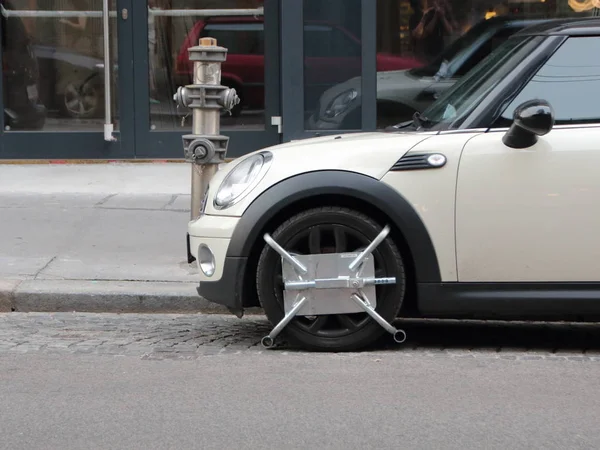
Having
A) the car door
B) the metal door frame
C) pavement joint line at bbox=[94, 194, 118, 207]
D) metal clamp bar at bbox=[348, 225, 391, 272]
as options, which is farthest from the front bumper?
the metal door frame

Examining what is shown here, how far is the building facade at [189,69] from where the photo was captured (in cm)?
1131

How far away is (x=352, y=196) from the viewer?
5348 millimetres

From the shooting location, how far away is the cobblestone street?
564 centimetres

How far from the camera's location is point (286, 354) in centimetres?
554

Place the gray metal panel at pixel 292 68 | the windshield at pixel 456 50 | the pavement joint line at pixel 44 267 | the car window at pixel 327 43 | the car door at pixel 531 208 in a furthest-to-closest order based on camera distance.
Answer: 1. the windshield at pixel 456 50
2. the car window at pixel 327 43
3. the gray metal panel at pixel 292 68
4. the pavement joint line at pixel 44 267
5. the car door at pixel 531 208

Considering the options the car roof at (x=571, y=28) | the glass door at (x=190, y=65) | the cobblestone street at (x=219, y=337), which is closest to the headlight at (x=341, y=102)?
the glass door at (x=190, y=65)

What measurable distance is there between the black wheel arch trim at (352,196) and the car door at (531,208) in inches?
7.3

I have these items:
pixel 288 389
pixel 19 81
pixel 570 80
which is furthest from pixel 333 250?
pixel 19 81

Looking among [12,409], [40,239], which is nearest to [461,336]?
[12,409]

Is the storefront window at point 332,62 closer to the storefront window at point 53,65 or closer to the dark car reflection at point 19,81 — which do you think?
the storefront window at point 53,65

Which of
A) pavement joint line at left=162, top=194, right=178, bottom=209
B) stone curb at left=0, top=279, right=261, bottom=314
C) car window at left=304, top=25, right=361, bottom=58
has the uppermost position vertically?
car window at left=304, top=25, right=361, bottom=58

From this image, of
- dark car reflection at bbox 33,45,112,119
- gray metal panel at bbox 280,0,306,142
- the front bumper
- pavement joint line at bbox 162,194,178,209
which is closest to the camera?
the front bumper

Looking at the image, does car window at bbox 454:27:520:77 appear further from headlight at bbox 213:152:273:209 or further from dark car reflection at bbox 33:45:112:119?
headlight at bbox 213:152:273:209

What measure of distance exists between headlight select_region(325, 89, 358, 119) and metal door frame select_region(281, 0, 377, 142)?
14cm
